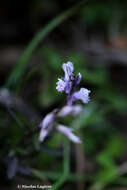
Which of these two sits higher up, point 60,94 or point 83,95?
point 60,94

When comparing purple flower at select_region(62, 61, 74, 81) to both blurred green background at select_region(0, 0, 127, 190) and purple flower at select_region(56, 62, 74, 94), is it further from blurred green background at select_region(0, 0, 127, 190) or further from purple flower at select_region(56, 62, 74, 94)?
blurred green background at select_region(0, 0, 127, 190)

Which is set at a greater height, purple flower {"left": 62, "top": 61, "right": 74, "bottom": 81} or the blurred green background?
the blurred green background

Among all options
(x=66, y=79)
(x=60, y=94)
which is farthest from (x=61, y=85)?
(x=60, y=94)

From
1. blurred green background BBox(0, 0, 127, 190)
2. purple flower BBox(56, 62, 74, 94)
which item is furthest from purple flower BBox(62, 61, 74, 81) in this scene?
blurred green background BBox(0, 0, 127, 190)

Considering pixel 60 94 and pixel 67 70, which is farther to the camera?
pixel 60 94

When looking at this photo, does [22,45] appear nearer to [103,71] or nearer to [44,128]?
[103,71]

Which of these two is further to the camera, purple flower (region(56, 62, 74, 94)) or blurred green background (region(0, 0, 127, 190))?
blurred green background (region(0, 0, 127, 190))

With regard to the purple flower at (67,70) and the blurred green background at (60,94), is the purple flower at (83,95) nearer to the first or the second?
the purple flower at (67,70)

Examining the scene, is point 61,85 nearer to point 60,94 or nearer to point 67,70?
point 67,70

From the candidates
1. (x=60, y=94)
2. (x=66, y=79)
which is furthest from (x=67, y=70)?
(x=60, y=94)
